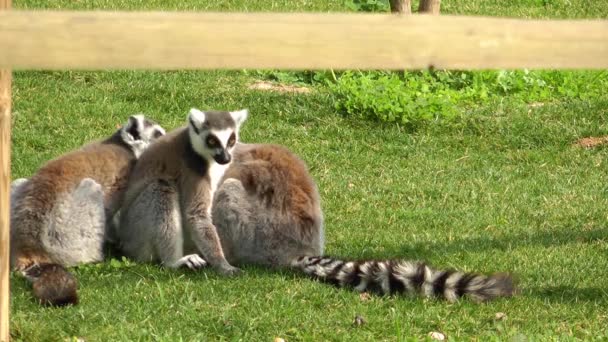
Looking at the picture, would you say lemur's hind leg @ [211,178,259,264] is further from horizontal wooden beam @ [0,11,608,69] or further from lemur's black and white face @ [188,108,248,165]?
horizontal wooden beam @ [0,11,608,69]

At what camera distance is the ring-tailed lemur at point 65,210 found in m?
6.50

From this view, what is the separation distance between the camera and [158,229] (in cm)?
683

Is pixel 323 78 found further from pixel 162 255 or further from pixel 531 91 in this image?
pixel 162 255

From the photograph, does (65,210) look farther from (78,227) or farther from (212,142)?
(212,142)

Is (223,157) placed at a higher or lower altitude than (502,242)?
higher

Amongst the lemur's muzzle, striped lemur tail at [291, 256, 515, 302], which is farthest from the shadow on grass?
the lemur's muzzle

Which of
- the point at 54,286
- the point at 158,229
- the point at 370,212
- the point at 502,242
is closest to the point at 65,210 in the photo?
the point at 158,229

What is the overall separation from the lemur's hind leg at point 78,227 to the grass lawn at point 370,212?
12cm

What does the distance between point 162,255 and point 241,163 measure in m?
0.83

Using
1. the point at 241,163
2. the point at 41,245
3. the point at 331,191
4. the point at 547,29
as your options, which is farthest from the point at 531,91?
the point at 547,29

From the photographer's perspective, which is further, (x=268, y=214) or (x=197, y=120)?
(x=197, y=120)

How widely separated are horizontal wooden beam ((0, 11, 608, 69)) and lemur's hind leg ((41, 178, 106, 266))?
315 cm

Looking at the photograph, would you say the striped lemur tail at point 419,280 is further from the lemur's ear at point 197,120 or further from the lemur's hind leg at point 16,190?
the lemur's hind leg at point 16,190

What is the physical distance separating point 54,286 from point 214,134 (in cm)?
156
